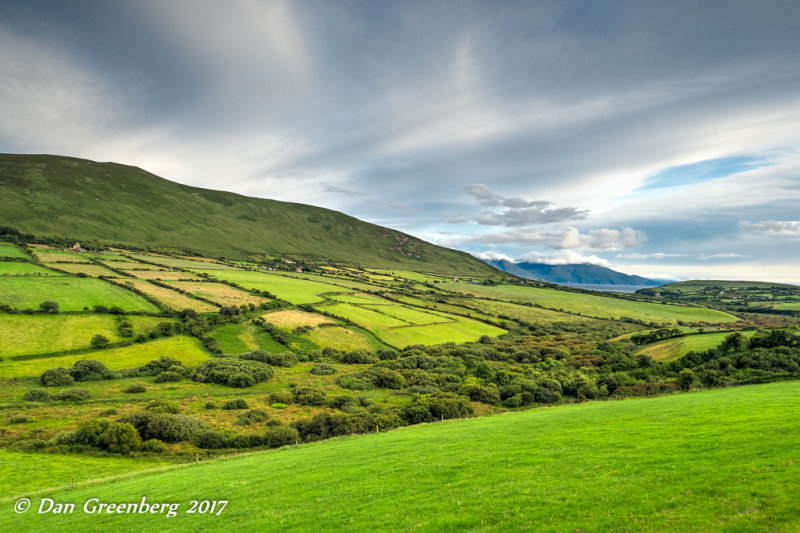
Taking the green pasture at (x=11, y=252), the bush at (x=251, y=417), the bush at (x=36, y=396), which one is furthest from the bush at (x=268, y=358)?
the green pasture at (x=11, y=252)

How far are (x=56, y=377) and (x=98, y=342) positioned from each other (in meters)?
14.4

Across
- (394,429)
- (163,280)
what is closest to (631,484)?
(394,429)

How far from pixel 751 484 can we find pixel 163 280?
124087 mm

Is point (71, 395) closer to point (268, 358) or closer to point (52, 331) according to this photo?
point (52, 331)

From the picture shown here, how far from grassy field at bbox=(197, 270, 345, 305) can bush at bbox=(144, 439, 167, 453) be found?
7562 centimetres

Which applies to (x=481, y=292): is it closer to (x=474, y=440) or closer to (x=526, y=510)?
(x=474, y=440)

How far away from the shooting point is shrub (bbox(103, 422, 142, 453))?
102 feet

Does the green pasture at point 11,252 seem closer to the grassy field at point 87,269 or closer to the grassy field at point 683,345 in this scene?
the grassy field at point 87,269

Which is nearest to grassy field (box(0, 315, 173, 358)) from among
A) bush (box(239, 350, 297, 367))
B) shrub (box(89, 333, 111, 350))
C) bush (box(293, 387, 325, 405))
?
shrub (box(89, 333, 111, 350))

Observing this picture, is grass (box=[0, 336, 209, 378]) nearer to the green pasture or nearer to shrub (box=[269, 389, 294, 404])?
shrub (box=[269, 389, 294, 404])

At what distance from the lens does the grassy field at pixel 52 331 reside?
55.8 metres

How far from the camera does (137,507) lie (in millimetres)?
17625

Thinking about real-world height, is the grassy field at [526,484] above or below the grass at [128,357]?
above

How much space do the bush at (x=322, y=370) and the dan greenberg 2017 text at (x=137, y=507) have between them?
46.1m
